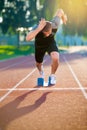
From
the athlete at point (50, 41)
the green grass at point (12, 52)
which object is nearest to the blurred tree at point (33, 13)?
the green grass at point (12, 52)

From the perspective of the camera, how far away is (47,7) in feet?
177

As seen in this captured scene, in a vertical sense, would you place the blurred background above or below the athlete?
below

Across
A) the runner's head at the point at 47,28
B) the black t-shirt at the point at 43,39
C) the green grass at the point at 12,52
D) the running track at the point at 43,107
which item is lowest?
the green grass at the point at 12,52

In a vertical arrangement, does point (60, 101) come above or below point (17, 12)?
above

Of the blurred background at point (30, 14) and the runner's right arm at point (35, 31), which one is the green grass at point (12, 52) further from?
the runner's right arm at point (35, 31)

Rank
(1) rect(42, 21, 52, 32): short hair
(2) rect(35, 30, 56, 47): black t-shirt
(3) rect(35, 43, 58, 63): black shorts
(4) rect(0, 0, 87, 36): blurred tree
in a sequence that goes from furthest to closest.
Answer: (4) rect(0, 0, 87, 36): blurred tree, (3) rect(35, 43, 58, 63): black shorts, (2) rect(35, 30, 56, 47): black t-shirt, (1) rect(42, 21, 52, 32): short hair

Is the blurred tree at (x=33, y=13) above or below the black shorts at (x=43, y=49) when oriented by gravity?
below

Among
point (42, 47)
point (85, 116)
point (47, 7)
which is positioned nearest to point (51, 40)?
point (42, 47)

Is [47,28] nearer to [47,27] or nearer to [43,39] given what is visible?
[47,27]

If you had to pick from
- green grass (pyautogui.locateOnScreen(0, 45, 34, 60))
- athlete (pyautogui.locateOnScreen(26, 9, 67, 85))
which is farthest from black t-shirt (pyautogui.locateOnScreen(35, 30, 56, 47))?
green grass (pyautogui.locateOnScreen(0, 45, 34, 60))

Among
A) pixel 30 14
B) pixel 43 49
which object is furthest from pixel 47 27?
pixel 30 14

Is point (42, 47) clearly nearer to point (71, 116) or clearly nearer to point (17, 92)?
point (17, 92)

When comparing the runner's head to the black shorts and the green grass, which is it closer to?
the black shorts

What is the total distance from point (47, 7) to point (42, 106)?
158 ft
